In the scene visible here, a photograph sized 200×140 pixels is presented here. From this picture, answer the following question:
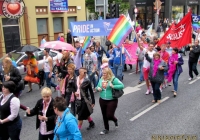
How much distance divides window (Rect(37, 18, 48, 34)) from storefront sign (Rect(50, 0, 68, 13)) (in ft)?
3.38

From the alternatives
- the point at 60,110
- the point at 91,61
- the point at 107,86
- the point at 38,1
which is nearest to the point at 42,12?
the point at 38,1

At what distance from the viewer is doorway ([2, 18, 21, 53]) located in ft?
59.4

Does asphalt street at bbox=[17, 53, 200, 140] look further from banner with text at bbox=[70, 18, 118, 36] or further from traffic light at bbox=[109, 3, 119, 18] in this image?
traffic light at bbox=[109, 3, 119, 18]

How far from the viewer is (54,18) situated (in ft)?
71.0

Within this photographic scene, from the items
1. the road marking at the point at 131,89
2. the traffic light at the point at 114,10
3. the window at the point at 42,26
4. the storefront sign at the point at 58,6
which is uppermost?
the storefront sign at the point at 58,6

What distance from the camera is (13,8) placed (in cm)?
1762

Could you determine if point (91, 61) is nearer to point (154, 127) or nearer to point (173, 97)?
point (173, 97)

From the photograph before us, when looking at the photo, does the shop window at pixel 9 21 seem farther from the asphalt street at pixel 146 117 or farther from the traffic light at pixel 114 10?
the asphalt street at pixel 146 117

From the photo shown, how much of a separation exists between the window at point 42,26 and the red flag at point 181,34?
13039mm

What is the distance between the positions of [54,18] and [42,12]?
1434 millimetres

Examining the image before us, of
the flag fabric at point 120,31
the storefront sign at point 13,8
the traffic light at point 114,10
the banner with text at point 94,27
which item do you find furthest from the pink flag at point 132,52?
the storefront sign at point 13,8

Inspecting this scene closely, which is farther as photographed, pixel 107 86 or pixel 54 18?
pixel 54 18

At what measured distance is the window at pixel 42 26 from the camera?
66.9 ft

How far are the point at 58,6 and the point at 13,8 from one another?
4131 mm
